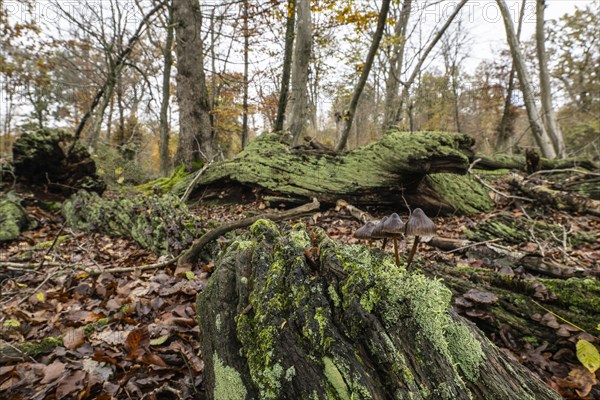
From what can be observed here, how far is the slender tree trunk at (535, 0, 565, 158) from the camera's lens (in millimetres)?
10484

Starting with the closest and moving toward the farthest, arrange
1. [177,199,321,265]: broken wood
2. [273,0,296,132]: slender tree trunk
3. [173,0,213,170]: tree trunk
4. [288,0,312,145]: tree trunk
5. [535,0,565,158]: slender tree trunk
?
1. [177,199,321,265]: broken wood
2. [173,0,213,170]: tree trunk
3. [273,0,296,132]: slender tree trunk
4. [288,0,312,145]: tree trunk
5. [535,0,565,158]: slender tree trunk

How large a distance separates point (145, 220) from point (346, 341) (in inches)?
168

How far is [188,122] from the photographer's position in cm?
825

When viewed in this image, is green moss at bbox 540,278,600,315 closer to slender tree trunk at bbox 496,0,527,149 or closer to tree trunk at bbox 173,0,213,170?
tree trunk at bbox 173,0,213,170

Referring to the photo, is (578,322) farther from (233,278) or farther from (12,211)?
(12,211)

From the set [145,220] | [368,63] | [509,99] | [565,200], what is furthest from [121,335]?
[509,99]

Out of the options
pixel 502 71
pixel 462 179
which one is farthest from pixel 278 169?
pixel 502 71

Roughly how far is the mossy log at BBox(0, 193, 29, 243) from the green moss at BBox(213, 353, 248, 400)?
246 inches

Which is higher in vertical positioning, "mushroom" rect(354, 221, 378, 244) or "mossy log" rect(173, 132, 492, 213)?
"mossy log" rect(173, 132, 492, 213)

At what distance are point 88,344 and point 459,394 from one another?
248cm

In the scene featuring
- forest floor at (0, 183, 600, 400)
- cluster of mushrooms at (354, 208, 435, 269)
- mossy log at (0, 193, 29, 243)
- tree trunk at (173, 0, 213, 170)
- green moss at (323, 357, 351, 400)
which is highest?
tree trunk at (173, 0, 213, 170)

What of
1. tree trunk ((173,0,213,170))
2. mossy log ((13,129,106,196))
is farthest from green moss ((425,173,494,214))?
mossy log ((13,129,106,196))

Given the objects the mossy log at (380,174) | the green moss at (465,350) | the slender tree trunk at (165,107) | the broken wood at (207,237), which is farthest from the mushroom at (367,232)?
the slender tree trunk at (165,107)

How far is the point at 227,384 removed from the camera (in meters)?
1.26
